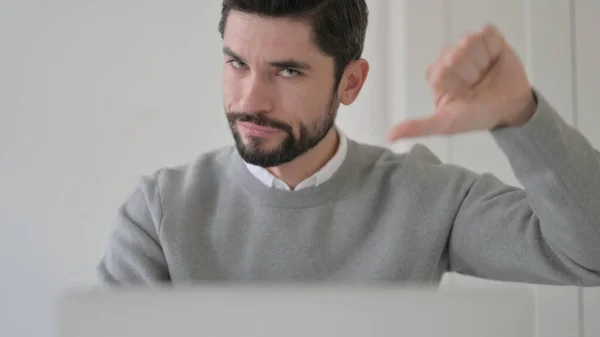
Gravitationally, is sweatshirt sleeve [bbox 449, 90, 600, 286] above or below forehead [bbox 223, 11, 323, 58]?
below

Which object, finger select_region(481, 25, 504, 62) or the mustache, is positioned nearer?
finger select_region(481, 25, 504, 62)

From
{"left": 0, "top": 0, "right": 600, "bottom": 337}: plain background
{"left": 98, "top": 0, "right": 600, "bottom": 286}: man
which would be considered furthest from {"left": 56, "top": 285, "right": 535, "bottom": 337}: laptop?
{"left": 0, "top": 0, "right": 600, "bottom": 337}: plain background

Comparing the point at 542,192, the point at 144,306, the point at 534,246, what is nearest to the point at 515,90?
the point at 542,192

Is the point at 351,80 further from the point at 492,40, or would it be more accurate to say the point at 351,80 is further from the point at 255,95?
the point at 492,40

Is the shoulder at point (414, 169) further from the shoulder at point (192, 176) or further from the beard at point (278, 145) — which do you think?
the shoulder at point (192, 176)

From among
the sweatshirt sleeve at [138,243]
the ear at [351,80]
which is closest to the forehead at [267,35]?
the ear at [351,80]

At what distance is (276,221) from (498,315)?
0.63 metres

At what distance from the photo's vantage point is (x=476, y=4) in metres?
1.30

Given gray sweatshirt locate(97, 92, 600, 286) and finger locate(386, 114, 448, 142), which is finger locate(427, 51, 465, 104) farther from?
gray sweatshirt locate(97, 92, 600, 286)

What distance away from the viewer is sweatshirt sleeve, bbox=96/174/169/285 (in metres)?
0.94

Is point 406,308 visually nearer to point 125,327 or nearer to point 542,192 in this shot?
point 125,327

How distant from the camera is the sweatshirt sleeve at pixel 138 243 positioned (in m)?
0.94

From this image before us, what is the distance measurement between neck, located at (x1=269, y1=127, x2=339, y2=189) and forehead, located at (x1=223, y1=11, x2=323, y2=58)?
0.16 meters

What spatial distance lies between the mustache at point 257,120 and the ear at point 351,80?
0.14m
